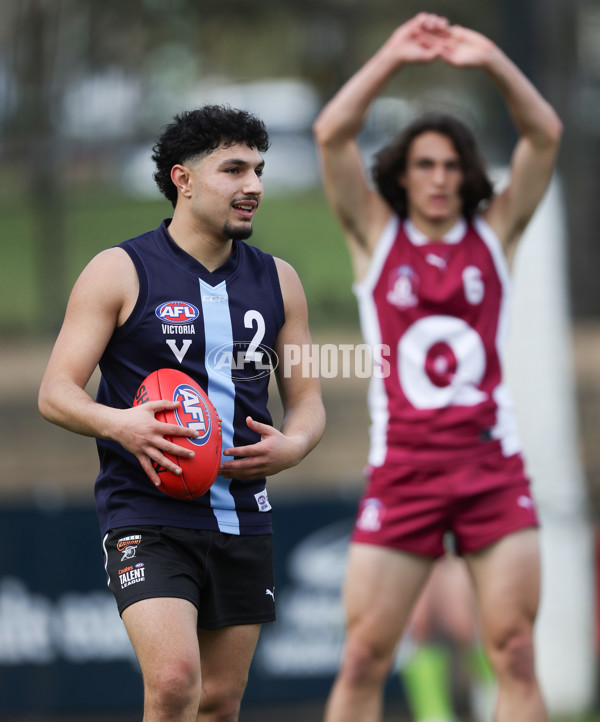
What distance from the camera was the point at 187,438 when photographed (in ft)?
10.5

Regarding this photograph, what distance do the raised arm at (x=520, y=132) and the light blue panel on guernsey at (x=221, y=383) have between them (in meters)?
1.69

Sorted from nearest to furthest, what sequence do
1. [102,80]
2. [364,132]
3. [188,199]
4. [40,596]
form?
[188,199] → [40,596] → [364,132] → [102,80]

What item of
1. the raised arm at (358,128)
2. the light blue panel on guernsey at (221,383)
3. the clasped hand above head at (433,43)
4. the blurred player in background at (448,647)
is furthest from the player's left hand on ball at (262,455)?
the blurred player in background at (448,647)

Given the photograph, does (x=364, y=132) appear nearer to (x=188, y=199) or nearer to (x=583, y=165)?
(x=583, y=165)

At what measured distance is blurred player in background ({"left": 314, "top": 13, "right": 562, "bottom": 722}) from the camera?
441 cm

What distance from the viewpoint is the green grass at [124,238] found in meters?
9.37

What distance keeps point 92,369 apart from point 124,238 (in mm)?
6184

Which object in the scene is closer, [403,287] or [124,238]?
[403,287]

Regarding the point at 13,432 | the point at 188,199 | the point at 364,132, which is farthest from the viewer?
the point at 364,132

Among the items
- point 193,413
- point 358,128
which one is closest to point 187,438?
point 193,413

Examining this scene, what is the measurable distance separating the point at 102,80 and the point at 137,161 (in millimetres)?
778

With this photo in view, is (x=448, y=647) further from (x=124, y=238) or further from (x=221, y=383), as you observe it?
(x=221, y=383)

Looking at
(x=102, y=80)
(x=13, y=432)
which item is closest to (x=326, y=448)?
(x=13, y=432)

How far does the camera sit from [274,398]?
9062mm
